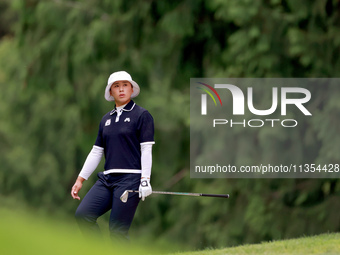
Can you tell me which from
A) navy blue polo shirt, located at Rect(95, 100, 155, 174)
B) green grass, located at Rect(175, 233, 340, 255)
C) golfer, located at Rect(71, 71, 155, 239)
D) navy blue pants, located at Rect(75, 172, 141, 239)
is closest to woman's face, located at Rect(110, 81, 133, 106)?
golfer, located at Rect(71, 71, 155, 239)

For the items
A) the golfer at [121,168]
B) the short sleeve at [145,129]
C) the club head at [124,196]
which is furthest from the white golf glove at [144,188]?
the short sleeve at [145,129]

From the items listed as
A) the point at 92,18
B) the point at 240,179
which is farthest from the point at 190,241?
the point at 92,18

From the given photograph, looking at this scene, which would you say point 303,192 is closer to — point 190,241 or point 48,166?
point 190,241

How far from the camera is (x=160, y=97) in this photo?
14242mm

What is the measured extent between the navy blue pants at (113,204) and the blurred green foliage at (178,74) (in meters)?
5.64

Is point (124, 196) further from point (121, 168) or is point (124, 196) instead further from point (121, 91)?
point (121, 91)

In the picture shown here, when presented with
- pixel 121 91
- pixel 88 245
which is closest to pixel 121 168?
pixel 121 91

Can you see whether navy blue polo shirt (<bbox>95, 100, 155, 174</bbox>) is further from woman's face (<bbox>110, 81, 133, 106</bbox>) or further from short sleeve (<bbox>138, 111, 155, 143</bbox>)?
woman's face (<bbox>110, 81, 133, 106</bbox>)

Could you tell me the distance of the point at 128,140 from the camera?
5988 mm

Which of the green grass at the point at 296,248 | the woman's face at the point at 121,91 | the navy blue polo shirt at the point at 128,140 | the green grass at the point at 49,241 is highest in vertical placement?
the woman's face at the point at 121,91

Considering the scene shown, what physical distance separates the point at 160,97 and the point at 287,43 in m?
3.38

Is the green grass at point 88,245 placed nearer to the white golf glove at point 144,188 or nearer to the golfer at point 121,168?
the golfer at point 121,168

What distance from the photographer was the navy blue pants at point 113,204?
594 cm

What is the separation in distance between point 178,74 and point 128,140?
770 cm
